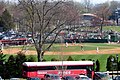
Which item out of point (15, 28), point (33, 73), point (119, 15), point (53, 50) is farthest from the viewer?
point (119, 15)

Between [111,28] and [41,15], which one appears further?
[111,28]

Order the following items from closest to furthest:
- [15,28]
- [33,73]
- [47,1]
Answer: [33,73] < [47,1] < [15,28]

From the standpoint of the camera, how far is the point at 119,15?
7121 inches

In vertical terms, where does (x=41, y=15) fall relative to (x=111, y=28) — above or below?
above

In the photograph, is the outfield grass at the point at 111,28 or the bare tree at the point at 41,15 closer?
the bare tree at the point at 41,15

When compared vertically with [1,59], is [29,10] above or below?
above

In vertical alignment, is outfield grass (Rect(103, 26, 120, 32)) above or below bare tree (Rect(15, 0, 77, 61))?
below

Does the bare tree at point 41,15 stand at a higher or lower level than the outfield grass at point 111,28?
higher

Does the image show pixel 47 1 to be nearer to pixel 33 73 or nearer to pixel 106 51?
pixel 33 73

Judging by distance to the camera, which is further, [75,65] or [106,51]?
[106,51]

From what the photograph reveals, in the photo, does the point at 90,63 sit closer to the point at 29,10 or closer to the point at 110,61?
the point at 110,61

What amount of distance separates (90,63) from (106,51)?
24509 mm

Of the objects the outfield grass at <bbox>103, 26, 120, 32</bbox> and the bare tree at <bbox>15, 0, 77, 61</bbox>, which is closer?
the bare tree at <bbox>15, 0, 77, 61</bbox>

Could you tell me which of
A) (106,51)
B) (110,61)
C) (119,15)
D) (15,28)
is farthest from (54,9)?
(119,15)
